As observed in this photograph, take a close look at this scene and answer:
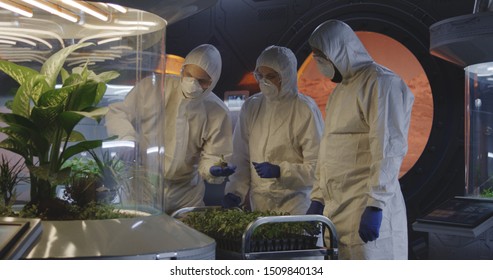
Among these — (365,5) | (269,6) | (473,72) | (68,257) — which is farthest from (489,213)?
(269,6)

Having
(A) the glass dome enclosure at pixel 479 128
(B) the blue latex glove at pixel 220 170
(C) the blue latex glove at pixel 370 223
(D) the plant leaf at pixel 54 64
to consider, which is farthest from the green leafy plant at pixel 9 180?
(A) the glass dome enclosure at pixel 479 128

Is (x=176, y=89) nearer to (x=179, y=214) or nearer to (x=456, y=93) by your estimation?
(x=179, y=214)

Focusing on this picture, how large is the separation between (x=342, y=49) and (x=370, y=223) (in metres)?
0.73

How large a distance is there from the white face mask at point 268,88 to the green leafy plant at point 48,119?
1.73 metres

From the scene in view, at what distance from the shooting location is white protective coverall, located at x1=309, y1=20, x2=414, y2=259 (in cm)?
256

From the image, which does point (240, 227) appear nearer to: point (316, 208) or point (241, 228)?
point (241, 228)

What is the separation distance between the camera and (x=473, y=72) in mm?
3572

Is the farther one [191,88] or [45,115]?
[191,88]

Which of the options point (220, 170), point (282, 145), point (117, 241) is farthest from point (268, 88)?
point (117, 241)

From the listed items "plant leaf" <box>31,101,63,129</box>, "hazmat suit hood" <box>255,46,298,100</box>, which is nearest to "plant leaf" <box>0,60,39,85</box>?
"plant leaf" <box>31,101,63,129</box>

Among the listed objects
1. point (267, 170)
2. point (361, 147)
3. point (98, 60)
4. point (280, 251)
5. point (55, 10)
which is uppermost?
point (55, 10)

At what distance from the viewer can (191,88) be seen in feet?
11.1

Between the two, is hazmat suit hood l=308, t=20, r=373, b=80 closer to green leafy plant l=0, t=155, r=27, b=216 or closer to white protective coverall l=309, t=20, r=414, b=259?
white protective coverall l=309, t=20, r=414, b=259

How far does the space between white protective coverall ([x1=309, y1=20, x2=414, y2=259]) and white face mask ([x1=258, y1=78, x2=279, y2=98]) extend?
594 mm
